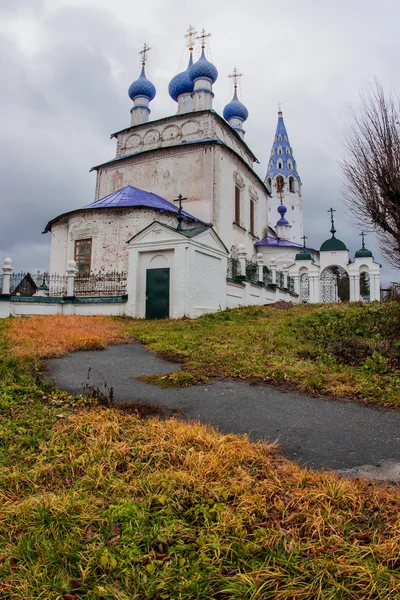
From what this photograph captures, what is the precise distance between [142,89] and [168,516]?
98.8 feet

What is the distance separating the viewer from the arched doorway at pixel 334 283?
24703mm

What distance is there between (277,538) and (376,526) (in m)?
0.62

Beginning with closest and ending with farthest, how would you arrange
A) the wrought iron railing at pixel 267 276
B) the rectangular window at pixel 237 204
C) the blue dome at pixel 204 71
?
the wrought iron railing at pixel 267 276 → the blue dome at pixel 204 71 → the rectangular window at pixel 237 204

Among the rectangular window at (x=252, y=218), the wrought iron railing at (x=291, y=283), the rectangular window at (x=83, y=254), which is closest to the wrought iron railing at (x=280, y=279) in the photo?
the wrought iron railing at (x=291, y=283)

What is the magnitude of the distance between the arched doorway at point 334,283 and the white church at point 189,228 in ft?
0.21

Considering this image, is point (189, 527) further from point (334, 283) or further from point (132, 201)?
point (334, 283)

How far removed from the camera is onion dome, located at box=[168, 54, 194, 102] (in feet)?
90.2

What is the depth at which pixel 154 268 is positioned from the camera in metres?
14.2

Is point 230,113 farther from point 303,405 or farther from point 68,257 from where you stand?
point 303,405

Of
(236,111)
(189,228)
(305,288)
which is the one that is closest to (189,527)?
(189,228)

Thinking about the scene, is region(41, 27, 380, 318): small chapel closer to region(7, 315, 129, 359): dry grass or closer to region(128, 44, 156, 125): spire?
region(128, 44, 156, 125): spire

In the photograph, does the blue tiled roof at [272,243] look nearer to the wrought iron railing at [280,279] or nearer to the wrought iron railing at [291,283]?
the wrought iron railing at [291,283]

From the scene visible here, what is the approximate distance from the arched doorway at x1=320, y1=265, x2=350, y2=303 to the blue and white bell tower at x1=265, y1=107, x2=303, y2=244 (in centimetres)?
2564

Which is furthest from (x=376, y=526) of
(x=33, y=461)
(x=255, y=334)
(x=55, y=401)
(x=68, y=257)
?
(x=68, y=257)
